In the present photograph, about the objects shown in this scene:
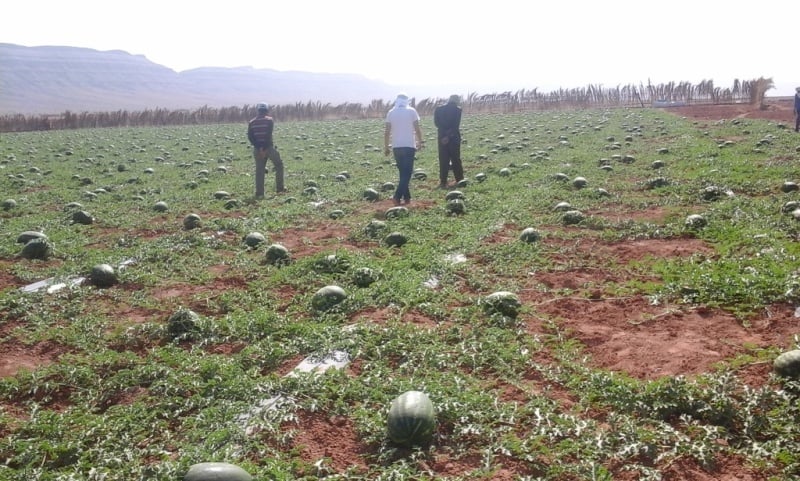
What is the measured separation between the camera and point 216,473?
349 centimetres

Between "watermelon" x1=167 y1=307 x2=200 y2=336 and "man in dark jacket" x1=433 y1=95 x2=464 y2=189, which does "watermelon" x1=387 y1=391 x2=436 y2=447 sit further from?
"man in dark jacket" x1=433 y1=95 x2=464 y2=189

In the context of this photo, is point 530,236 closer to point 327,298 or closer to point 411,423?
point 327,298

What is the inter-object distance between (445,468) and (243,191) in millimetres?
12797

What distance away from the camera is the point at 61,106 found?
143 m

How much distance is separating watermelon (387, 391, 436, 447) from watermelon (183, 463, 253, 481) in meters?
0.99

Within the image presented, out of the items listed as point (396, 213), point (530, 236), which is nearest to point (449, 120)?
→ point (396, 213)

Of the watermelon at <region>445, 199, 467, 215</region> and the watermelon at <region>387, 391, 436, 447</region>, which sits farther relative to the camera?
the watermelon at <region>445, 199, 467, 215</region>

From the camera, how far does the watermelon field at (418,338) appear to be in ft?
12.8

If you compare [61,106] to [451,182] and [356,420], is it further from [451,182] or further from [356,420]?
[356,420]

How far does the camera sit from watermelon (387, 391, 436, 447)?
3.96 m

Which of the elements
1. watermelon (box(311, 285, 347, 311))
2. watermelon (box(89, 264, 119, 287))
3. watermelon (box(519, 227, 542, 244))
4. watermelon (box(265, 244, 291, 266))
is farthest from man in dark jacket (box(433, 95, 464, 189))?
watermelon (box(89, 264, 119, 287))

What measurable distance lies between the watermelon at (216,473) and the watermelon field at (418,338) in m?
0.20

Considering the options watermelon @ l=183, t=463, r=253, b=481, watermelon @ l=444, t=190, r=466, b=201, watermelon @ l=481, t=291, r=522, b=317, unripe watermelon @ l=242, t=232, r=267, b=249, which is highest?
watermelon @ l=444, t=190, r=466, b=201

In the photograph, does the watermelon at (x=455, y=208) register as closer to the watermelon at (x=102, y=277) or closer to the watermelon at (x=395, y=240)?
the watermelon at (x=395, y=240)
